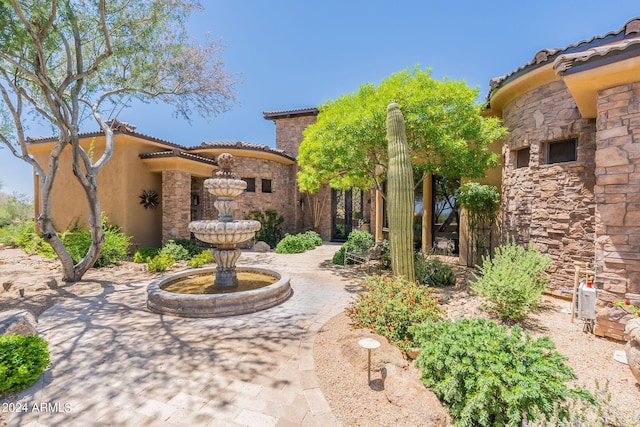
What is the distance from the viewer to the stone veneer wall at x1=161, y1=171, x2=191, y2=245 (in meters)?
11.0

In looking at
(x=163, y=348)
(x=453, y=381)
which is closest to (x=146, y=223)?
(x=163, y=348)

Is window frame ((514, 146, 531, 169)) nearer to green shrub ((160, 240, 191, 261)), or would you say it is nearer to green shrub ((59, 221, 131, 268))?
green shrub ((160, 240, 191, 261))

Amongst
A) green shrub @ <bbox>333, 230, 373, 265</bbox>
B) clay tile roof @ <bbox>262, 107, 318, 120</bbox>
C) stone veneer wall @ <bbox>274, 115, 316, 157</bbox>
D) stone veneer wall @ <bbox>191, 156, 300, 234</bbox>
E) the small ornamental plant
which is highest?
clay tile roof @ <bbox>262, 107, 318, 120</bbox>

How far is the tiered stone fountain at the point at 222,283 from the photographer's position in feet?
15.9

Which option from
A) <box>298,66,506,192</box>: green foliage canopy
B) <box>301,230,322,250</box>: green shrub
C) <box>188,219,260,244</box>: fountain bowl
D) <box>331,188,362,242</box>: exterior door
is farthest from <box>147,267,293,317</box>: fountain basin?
<box>331,188,362,242</box>: exterior door

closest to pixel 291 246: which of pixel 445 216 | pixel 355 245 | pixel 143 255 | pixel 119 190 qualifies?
pixel 355 245

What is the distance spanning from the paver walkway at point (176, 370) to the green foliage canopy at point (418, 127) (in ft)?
13.9

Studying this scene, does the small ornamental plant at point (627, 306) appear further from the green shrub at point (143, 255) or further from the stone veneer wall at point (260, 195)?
the stone veneer wall at point (260, 195)

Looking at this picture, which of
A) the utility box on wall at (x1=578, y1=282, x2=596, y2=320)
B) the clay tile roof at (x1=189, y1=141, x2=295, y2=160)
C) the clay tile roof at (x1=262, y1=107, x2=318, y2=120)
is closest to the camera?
the utility box on wall at (x1=578, y1=282, x2=596, y2=320)

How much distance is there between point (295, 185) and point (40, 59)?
11617 millimetres

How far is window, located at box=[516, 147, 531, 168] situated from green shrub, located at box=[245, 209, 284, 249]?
10758mm

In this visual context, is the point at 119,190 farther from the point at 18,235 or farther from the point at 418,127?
the point at 418,127

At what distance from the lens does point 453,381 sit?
97.1 inches

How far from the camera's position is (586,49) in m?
5.32
